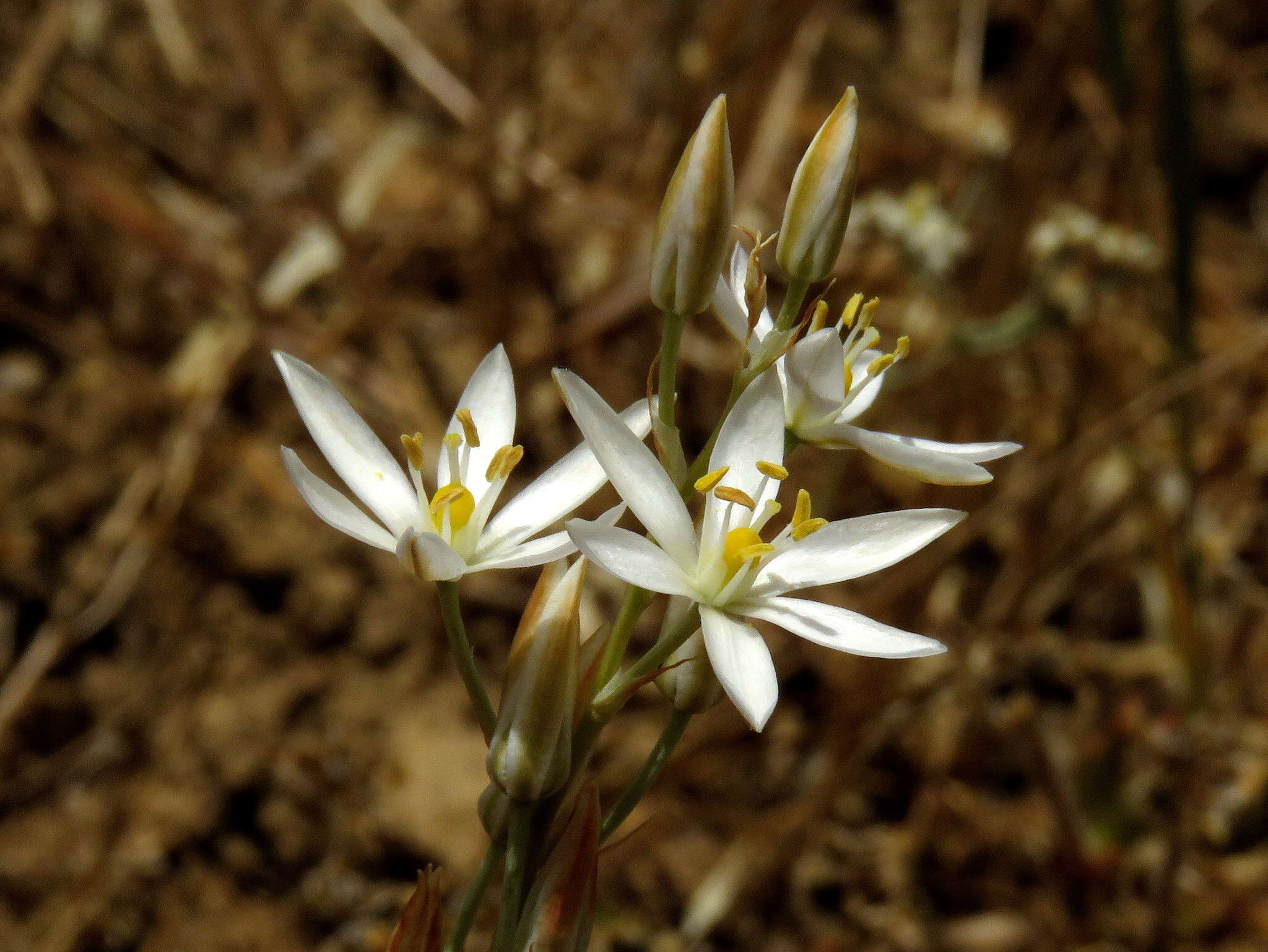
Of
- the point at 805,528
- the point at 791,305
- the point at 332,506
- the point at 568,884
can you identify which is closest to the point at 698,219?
the point at 791,305

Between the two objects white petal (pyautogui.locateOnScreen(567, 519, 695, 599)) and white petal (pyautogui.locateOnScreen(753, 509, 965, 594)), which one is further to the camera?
white petal (pyautogui.locateOnScreen(753, 509, 965, 594))

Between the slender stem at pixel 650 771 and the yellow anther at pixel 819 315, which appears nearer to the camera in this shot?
the slender stem at pixel 650 771

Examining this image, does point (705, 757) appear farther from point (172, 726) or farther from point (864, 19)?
point (864, 19)

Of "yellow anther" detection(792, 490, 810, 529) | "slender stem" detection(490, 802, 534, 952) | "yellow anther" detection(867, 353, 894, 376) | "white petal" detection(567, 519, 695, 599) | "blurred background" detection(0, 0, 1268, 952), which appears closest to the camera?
"white petal" detection(567, 519, 695, 599)

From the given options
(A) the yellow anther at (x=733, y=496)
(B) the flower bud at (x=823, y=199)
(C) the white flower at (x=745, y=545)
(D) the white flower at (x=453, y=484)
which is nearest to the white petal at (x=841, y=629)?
(C) the white flower at (x=745, y=545)

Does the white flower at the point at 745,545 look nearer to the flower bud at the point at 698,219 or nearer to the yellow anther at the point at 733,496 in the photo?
the yellow anther at the point at 733,496

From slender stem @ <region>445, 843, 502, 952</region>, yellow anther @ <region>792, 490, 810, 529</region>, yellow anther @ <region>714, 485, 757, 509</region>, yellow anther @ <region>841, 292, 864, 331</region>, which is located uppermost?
yellow anther @ <region>841, 292, 864, 331</region>

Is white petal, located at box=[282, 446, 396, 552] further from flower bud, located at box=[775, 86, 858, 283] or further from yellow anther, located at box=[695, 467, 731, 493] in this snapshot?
flower bud, located at box=[775, 86, 858, 283]

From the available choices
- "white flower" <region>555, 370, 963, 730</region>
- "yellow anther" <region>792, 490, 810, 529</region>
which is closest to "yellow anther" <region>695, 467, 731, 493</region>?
"white flower" <region>555, 370, 963, 730</region>
